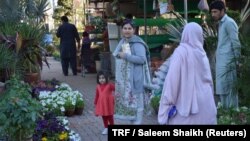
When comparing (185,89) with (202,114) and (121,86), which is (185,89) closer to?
(202,114)

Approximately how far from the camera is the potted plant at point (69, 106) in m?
9.05

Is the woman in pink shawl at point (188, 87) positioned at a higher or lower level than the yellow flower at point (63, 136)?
higher

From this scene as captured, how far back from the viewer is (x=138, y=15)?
1638 centimetres

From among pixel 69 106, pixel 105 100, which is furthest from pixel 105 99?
pixel 69 106

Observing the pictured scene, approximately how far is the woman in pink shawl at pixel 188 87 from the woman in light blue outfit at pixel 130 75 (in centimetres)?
231

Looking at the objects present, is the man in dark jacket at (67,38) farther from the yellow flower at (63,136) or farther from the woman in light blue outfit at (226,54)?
the yellow flower at (63,136)

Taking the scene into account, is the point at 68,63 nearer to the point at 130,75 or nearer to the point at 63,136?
the point at 130,75

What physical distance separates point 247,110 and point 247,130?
2.71 metres

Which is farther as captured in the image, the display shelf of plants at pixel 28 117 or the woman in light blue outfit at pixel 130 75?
the woman in light blue outfit at pixel 130 75

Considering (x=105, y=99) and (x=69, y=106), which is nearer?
(x=105, y=99)

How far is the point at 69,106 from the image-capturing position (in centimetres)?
908

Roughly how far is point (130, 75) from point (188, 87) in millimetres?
2497

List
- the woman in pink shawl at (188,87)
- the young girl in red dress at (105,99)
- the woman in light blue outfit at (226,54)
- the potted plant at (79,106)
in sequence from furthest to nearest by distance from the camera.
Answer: the potted plant at (79,106) → the young girl in red dress at (105,99) → the woman in light blue outfit at (226,54) → the woman in pink shawl at (188,87)

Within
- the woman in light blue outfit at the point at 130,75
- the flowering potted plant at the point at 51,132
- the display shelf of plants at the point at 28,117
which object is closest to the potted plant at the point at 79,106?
the display shelf of plants at the point at 28,117
